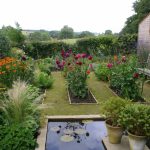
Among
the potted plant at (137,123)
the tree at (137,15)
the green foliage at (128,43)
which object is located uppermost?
the tree at (137,15)

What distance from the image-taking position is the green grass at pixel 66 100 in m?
5.54

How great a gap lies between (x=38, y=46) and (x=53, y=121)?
1203 cm

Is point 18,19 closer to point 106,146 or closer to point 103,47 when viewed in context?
point 103,47

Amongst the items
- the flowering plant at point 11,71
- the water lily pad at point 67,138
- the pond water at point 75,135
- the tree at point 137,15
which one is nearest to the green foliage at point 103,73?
the flowering plant at point 11,71

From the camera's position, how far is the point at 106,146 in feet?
12.5

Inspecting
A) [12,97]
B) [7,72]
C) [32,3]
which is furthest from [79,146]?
[32,3]

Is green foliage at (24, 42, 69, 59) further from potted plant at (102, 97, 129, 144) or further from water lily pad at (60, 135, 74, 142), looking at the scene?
potted plant at (102, 97, 129, 144)

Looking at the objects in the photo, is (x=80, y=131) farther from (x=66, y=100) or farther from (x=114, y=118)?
(x=66, y=100)

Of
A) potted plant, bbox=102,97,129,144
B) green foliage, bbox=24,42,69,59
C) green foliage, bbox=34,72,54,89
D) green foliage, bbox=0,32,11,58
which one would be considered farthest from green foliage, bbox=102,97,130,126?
green foliage, bbox=24,42,69,59

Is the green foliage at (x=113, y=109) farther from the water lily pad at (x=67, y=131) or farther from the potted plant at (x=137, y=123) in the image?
the water lily pad at (x=67, y=131)

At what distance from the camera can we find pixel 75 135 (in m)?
4.24

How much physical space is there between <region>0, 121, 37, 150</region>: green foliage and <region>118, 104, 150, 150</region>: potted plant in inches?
54.2

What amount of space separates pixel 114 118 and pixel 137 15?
2625cm

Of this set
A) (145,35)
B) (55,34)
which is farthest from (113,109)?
(55,34)
